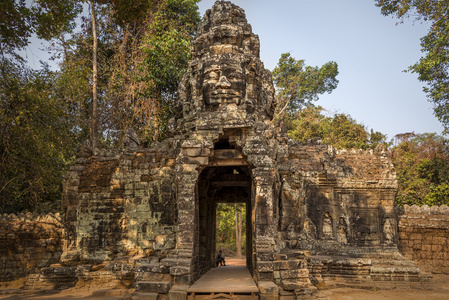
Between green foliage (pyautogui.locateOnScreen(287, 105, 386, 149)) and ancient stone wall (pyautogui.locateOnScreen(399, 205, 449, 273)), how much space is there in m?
8.70

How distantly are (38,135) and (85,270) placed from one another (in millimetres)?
4222

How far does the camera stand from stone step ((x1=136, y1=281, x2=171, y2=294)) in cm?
686

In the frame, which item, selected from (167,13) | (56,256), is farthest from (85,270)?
(167,13)

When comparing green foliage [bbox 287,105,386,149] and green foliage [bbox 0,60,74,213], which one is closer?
green foliage [bbox 0,60,74,213]

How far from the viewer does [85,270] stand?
368 inches

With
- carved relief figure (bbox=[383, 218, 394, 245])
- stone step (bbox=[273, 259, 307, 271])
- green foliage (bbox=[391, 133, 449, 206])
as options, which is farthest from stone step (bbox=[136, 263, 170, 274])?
green foliage (bbox=[391, 133, 449, 206])

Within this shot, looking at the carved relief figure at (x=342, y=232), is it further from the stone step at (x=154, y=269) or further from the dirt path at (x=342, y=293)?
the stone step at (x=154, y=269)

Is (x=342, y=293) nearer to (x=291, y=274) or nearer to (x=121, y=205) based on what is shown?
(x=291, y=274)

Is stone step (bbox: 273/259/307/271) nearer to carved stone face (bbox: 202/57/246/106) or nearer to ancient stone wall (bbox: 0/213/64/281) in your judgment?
carved stone face (bbox: 202/57/246/106)

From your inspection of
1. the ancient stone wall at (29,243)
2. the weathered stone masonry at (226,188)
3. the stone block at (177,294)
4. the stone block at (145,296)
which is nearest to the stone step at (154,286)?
the stone block at (145,296)

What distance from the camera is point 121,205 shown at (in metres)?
10.2

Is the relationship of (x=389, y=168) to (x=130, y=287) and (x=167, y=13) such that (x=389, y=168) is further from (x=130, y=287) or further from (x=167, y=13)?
(x=167, y=13)

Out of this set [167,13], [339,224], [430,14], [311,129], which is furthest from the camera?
[311,129]

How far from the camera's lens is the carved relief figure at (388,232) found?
427 inches
